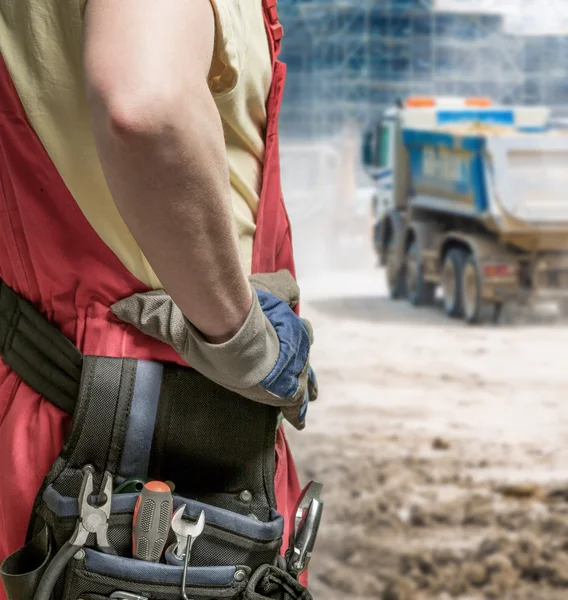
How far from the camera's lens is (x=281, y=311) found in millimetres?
728

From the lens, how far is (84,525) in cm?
71

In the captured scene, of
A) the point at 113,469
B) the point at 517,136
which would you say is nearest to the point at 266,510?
the point at 113,469

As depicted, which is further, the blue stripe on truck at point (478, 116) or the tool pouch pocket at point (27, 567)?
the blue stripe on truck at point (478, 116)

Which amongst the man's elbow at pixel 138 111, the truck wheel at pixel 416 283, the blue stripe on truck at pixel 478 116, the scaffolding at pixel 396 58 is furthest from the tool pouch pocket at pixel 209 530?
the truck wheel at pixel 416 283

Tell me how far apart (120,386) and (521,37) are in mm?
2626

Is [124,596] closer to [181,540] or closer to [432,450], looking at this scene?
[181,540]

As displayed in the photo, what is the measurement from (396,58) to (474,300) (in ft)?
4.21

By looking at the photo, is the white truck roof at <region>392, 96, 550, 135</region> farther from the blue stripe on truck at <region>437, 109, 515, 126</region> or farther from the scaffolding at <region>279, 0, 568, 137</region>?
→ the scaffolding at <region>279, 0, 568, 137</region>

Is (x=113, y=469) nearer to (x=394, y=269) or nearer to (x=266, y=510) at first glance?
(x=266, y=510)

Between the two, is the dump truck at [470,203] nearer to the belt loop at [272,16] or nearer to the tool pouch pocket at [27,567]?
the belt loop at [272,16]

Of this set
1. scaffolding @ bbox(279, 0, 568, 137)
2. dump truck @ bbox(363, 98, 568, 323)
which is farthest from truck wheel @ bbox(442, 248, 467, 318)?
scaffolding @ bbox(279, 0, 568, 137)

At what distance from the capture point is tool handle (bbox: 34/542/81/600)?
712mm

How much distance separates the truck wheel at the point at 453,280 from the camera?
4191mm

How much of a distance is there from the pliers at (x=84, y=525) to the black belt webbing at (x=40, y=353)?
0.20 ft
